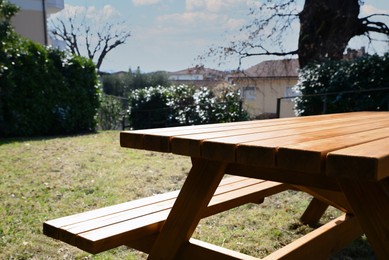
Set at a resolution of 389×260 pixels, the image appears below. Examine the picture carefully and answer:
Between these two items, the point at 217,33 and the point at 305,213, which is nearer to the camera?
the point at 305,213

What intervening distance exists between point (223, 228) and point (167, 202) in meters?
1.04

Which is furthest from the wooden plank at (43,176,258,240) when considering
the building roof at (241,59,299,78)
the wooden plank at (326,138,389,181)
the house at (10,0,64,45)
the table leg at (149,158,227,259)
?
the house at (10,0,64,45)

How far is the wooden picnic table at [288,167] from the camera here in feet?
3.22

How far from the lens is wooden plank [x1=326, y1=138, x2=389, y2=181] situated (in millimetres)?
920

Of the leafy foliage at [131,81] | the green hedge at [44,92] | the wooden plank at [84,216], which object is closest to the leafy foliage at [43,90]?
the green hedge at [44,92]

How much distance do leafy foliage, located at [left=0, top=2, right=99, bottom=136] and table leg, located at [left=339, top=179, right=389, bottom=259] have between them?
851cm

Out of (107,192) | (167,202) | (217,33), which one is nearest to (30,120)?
(107,192)

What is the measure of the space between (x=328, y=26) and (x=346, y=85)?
13.4 feet

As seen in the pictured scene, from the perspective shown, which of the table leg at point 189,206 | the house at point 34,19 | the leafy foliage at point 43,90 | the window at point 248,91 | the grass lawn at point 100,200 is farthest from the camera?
the house at point 34,19

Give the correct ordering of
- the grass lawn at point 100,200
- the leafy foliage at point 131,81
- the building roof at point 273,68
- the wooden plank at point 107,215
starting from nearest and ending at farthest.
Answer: the wooden plank at point 107,215 → the grass lawn at point 100,200 → the building roof at point 273,68 → the leafy foliage at point 131,81

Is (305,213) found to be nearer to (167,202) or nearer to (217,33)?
(167,202)

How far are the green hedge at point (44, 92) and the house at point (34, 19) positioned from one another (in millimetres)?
9671

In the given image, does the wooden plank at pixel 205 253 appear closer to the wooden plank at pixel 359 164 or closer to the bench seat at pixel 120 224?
the bench seat at pixel 120 224

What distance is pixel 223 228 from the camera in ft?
9.55
